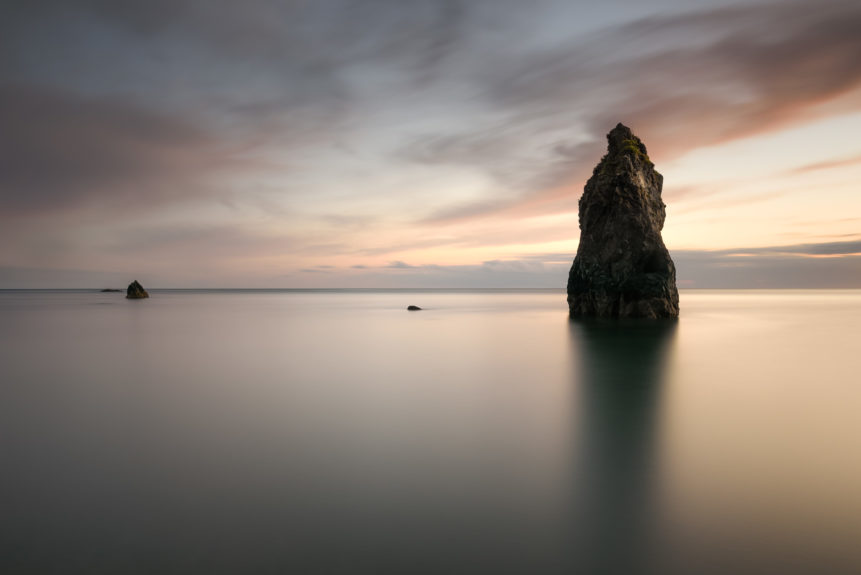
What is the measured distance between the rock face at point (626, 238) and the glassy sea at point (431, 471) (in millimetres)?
18939

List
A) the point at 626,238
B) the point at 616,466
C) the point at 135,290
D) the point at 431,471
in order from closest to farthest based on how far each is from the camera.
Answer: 1. the point at 431,471
2. the point at 616,466
3. the point at 626,238
4. the point at 135,290

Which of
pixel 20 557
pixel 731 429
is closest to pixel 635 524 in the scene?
pixel 731 429

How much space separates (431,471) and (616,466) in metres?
2.80

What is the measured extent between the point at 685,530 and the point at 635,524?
1.64ft

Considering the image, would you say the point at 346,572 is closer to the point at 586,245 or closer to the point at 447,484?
the point at 447,484

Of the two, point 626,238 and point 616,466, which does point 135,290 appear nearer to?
point 626,238

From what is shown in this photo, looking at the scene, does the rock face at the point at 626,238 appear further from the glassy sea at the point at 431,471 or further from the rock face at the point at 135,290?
the rock face at the point at 135,290

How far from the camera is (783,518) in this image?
5.43 m

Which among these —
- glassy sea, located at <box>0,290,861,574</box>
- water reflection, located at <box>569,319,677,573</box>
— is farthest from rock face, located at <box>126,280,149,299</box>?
water reflection, located at <box>569,319,677,573</box>

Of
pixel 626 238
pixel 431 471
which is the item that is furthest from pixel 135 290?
pixel 431 471

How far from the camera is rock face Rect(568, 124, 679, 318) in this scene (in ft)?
113

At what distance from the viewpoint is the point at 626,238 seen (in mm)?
34562

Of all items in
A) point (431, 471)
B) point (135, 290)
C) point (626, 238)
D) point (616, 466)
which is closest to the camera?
point (431, 471)

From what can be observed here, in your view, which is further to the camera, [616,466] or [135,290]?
[135,290]
